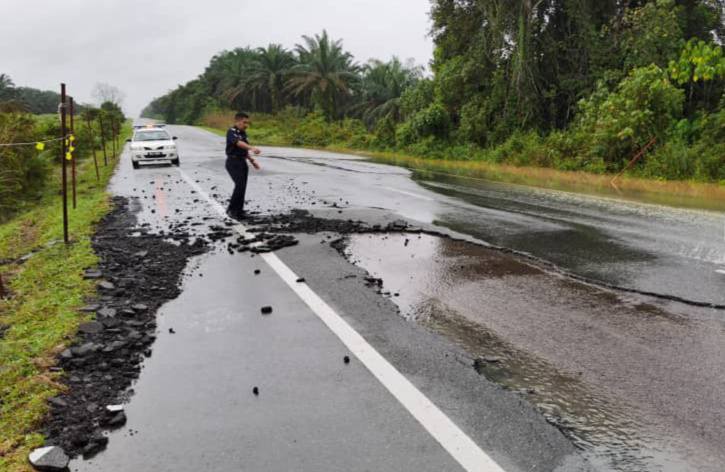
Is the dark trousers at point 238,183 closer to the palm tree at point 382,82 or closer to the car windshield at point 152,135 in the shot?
the car windshield at point 152,135

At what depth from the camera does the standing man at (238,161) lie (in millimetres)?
10766

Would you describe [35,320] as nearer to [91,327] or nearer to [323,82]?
[91,327]

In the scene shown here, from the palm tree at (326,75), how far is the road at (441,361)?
49210 millimetres

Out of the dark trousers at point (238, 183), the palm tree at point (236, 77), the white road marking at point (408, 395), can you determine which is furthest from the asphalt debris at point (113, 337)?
the palm tree at point (236, 77)

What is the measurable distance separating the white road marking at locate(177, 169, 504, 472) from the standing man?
4.89 m

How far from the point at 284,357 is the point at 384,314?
1193 millimetres

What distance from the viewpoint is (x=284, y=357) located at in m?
4.41

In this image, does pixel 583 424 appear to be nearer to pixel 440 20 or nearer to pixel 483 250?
pixel 483 250

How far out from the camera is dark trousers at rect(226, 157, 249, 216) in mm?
10734

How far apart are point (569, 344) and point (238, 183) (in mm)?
7426

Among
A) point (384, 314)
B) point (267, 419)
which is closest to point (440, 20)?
point (384, 314)

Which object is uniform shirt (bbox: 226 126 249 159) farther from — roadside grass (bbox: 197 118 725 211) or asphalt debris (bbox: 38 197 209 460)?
roadside grass (bbox: 197 118 725 211)

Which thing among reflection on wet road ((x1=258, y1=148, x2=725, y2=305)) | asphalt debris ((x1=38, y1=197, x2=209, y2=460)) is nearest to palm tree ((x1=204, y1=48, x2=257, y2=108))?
reflection on wet road ((x1=258, y1=148, x2=725, y2=305))

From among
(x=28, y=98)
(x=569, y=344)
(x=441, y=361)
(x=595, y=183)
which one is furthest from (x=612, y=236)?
(x=28, y=98)
